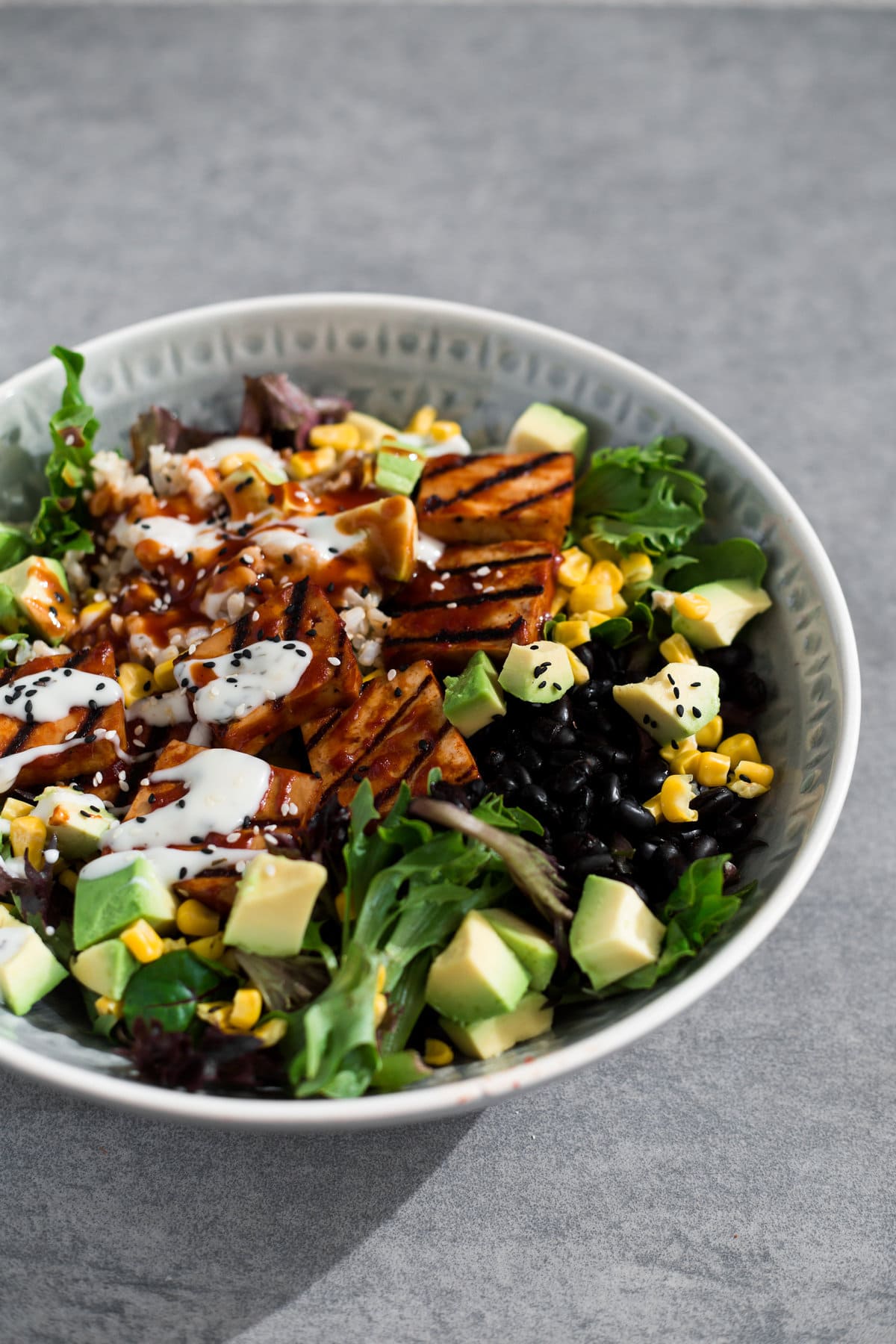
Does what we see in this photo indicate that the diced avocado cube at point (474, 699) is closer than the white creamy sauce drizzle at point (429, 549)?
Yes

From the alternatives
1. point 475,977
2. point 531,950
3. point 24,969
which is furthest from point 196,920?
point 531,950

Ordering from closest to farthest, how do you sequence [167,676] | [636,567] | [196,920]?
[196,920]
[167,676]
[636,567]

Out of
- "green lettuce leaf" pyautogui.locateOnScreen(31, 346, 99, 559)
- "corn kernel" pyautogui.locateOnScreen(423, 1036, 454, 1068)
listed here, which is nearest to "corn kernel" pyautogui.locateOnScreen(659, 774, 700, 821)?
"corn kernel" pyautogui.locateOnScreen(423, 1036, 454, 1068)

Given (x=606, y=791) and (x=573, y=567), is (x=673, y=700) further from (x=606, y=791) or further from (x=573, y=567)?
(x=573, y=567)

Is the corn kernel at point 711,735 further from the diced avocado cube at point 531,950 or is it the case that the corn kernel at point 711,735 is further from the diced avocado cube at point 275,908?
the diced avocado cube at point 275,908

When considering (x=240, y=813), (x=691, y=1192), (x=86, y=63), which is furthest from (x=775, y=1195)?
(x=86, y=63)

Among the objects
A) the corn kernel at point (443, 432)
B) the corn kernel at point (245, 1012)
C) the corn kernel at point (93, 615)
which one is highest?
the corn kernel at point (443, 432)

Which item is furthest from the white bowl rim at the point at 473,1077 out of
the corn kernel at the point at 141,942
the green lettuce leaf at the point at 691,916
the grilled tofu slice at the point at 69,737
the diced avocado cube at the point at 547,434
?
the diced avocado cube at the point at 547,434
